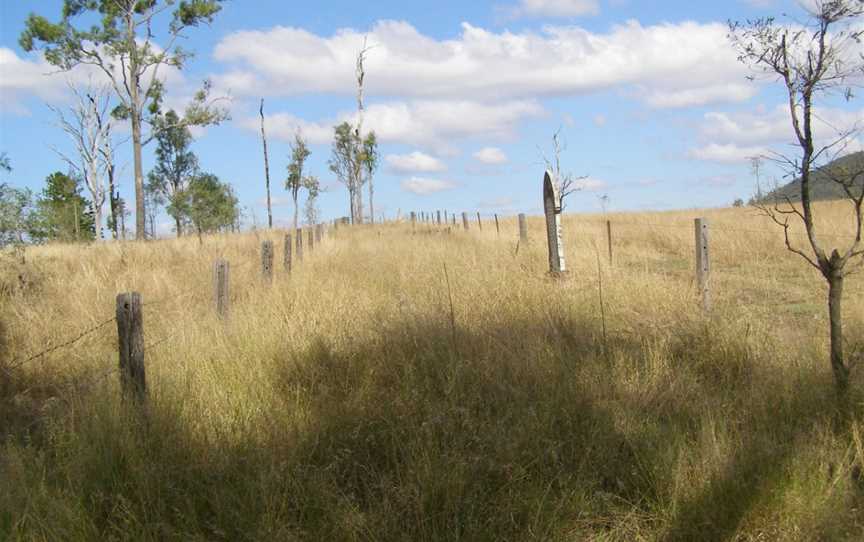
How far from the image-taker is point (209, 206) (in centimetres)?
4325

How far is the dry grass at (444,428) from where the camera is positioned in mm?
3125

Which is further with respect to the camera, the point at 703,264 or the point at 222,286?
the point at 703,264

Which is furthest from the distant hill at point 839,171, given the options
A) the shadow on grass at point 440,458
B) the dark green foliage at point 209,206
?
the dark green foliage at point 209,206

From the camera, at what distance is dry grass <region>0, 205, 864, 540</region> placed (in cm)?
312

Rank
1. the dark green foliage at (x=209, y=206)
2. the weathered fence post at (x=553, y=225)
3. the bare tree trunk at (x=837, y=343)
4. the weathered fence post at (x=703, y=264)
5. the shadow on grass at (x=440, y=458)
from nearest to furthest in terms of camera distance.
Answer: the shadow on grass at (x=440, y=458) → the bare tree trunk at (x=837, y=343) → the weathered fence post at (x=703, y=264) → the weathered fence post at (x=553, y=225) → the dark green foliage at (x=209, y=206)

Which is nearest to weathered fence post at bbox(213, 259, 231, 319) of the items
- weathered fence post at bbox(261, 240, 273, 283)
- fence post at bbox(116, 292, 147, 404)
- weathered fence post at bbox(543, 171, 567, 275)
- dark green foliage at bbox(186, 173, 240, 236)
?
weathered fence post at bbox(261, 240, 273, 283)

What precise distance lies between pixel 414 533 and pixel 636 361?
2276 millimetres

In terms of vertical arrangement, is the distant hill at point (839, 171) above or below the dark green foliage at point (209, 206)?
below

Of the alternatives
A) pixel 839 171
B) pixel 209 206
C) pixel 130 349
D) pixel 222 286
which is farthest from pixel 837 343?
pixel 209 206

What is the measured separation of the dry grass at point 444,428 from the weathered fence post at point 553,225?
8.75 feet

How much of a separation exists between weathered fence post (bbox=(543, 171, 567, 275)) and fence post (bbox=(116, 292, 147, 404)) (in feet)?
19.9

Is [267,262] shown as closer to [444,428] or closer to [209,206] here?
[444,428]

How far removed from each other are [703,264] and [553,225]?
9.50 feet

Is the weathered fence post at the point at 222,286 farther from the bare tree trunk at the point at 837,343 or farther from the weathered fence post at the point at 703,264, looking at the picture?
the bare tree trunk at the point at 837,343
